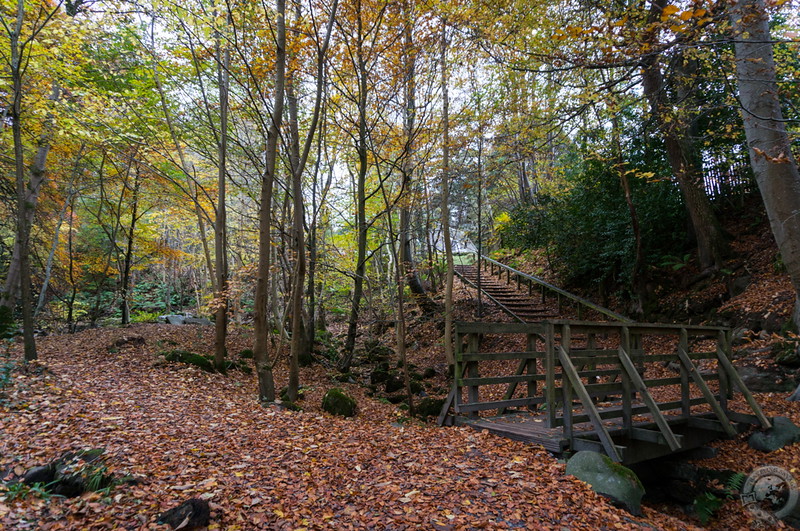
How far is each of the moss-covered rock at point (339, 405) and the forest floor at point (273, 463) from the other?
0.62 feet

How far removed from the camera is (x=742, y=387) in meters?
6.23

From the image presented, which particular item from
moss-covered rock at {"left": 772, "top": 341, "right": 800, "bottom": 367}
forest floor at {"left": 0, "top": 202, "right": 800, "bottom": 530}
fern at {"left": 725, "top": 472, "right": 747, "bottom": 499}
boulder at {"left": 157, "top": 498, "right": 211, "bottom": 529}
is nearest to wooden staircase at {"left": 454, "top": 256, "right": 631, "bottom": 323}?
moss-covered rock at {"left": 772, "top": 341, "right": 800, "bottom": 367}

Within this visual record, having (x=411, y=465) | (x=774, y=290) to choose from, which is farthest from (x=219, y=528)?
(x=774, y=290)

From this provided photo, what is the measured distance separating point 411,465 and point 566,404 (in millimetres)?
1994

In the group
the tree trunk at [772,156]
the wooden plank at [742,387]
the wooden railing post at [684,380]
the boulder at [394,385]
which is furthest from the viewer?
the boulder at [394,385]

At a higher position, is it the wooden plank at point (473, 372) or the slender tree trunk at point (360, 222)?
the slender tree trunk at point (360, 222)

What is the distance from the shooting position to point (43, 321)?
13.6 metres

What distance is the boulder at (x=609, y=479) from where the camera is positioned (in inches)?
153

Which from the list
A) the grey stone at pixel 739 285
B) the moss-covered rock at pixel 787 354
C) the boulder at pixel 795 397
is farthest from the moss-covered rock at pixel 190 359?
the grey stone at pixel 739 285

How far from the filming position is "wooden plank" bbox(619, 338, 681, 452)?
496 centimetres

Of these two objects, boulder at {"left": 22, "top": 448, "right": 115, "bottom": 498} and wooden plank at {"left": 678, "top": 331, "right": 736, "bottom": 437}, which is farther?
wooden plank at {"left": 678, "top": 331, "right": 736, "bottom": 437}

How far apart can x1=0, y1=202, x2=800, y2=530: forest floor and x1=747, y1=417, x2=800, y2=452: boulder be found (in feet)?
0.45

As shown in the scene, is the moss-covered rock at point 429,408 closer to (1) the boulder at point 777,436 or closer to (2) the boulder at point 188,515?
(1) the boulder at point 777,436

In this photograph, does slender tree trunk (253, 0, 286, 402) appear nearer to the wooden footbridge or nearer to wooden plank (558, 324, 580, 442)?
the wooden footbridge
